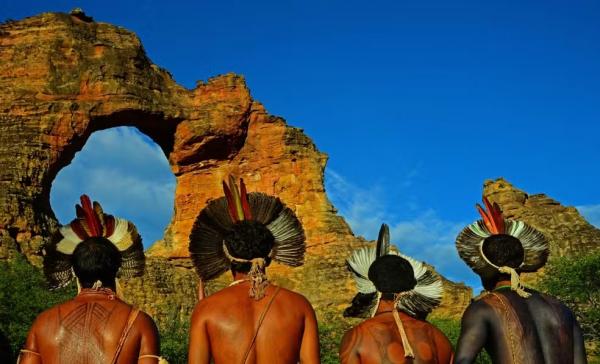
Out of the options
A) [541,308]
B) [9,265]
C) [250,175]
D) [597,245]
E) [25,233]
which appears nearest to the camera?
[541,308]

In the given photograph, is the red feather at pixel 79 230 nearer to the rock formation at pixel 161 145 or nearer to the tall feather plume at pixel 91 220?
the tall feather plume at pixel 91 220

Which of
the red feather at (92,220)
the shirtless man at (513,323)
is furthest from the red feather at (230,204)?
the shirtless man at (513,323)

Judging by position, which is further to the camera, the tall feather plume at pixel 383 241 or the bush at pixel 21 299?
the bush at pixel 21 299

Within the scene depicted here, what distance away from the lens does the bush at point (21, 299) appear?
68.2 feet

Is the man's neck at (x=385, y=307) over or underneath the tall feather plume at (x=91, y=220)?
underneath

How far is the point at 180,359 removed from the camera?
2292 centimetres

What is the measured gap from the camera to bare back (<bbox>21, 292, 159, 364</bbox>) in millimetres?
4754

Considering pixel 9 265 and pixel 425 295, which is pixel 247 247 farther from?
pixel 9 265

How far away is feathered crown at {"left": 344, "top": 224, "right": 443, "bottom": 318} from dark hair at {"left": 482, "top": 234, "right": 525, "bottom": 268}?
1.72 ft

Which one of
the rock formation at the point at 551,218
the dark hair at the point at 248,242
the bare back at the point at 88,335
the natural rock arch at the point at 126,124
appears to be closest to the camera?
the bare back at the point at 88,335

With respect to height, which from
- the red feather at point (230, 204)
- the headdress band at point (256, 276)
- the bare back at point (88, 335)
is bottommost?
the bare back at point (88, 335)

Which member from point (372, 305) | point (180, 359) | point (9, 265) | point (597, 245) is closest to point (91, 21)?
point (9, 265)

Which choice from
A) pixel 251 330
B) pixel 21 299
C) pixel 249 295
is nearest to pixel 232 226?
pixel 249 295

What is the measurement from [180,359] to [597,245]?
66.1 ft
